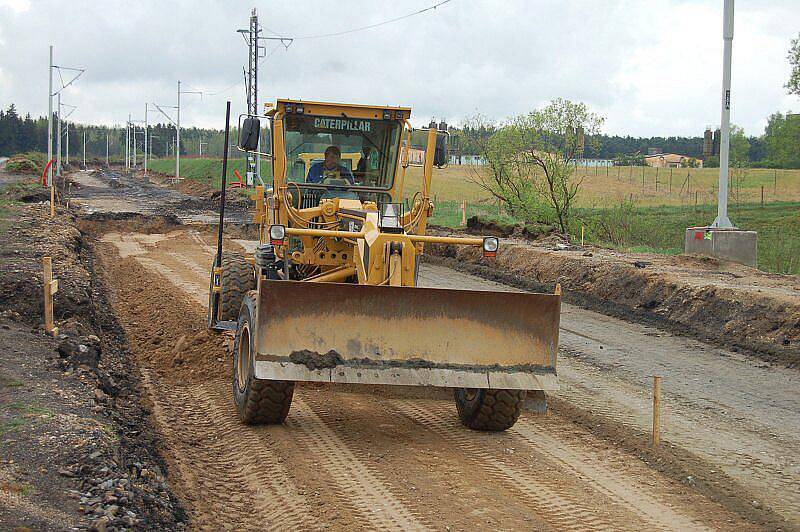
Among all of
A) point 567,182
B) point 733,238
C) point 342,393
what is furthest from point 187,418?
point 567,182

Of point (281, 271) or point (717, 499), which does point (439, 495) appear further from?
point (281, 271)

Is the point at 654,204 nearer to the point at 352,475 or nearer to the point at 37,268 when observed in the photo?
the point at 37,268

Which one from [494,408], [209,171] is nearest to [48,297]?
[494,408]

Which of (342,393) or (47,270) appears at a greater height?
(47,270)

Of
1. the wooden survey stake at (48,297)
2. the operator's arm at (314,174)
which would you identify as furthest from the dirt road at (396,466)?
the operator's arm at (314,174)

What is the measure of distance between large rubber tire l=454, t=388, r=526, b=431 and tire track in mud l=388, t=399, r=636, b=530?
208 mm

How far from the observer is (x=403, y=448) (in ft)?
24.5

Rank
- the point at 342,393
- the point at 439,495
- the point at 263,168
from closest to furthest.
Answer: the point at 439,495
the point at 342,393
the point at 263,168

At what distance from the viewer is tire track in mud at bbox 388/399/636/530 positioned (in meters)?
6.00

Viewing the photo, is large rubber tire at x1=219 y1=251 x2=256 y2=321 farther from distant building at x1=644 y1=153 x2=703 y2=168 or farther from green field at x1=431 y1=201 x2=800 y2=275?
distant building at x1=644 y1=153 x2=703 y2=168

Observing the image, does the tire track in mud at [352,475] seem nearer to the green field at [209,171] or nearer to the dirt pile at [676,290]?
the dirt pile at [676,290]

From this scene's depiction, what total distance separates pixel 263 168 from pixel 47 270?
2.97 meters

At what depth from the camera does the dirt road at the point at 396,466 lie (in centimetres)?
604

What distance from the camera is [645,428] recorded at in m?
8.30
